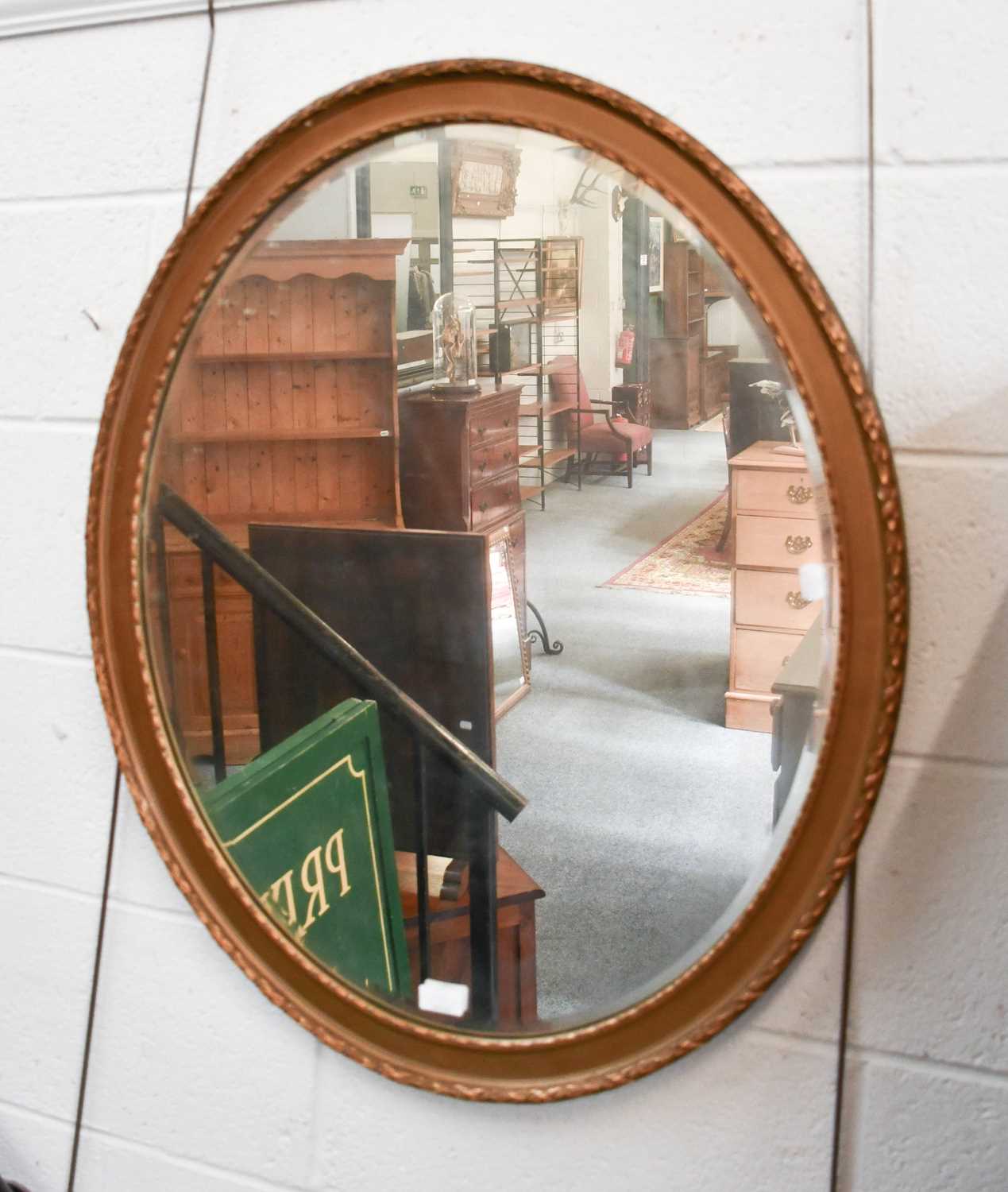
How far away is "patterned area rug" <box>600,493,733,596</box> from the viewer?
82 cm

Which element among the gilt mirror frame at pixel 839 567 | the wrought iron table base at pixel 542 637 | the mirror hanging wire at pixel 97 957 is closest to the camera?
the gilt mirror frame at pixel 839 567

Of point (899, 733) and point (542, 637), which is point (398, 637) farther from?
point (899, 733)

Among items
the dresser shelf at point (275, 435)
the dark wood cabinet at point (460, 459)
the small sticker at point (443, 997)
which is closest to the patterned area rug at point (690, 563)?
the dark wood cabinet at point (460, 459)

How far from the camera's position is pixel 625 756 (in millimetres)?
854

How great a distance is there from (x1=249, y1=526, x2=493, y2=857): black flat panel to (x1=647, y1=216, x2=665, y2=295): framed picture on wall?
0.23 m

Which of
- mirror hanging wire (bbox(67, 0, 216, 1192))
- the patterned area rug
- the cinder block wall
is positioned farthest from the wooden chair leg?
mirror hanging wire (bbox(67, 0, 216, 1192))

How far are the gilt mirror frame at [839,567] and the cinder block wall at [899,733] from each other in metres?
0.03

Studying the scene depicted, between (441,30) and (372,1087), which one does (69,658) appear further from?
(441,30)

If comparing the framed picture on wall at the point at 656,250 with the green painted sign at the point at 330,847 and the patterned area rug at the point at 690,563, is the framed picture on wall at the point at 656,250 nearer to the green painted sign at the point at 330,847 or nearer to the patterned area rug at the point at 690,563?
the patterned area rug at the point at 690,563

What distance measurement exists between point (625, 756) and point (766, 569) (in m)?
0.17

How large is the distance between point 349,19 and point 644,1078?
852mm

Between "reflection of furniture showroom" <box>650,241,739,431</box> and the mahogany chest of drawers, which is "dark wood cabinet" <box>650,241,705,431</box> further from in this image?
the mahogany chest of drawers

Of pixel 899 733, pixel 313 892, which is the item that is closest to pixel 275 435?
pixel 313 892

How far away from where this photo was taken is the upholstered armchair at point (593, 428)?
2.90ft
